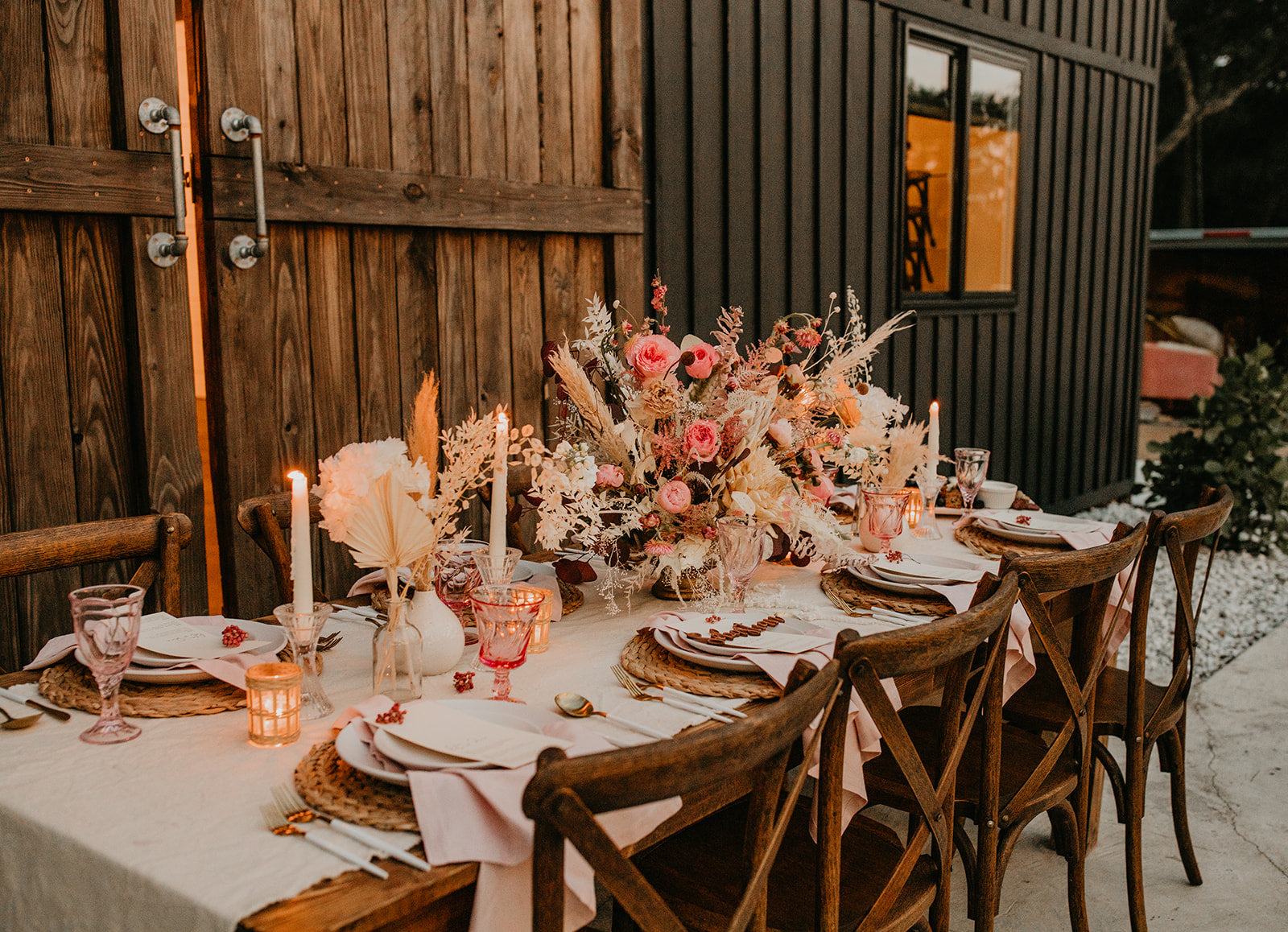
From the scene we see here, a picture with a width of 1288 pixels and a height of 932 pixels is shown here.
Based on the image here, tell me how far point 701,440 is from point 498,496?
15.3 inches

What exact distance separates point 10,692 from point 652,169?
283 cm

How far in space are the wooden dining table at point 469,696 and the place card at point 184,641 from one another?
0.51 feet

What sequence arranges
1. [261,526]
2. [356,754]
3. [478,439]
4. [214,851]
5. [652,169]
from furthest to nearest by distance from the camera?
1. [652,169]
2. [261,526]
3. [478,439]
4. [356,754]
5. [214,851]

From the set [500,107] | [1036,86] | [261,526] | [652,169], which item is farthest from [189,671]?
[1036,86]

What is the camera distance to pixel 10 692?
4.85 ft

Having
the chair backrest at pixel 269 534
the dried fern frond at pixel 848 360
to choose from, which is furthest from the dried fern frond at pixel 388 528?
the dried fern frond at pixel 848 360

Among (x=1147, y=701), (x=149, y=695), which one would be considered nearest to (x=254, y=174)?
(x=149, y=695)

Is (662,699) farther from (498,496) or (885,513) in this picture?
(885,513)

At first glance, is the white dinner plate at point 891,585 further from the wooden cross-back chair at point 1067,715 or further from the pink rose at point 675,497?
the pink rose at point 675,497

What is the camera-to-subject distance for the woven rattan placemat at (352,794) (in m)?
1.11

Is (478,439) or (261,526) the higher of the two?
(478,439)

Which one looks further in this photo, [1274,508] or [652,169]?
[1274,508]

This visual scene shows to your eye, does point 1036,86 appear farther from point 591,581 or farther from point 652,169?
point 591,581

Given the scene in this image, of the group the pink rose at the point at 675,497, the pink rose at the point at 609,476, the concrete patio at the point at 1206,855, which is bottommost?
the concrete patio at the point at 1206,855
